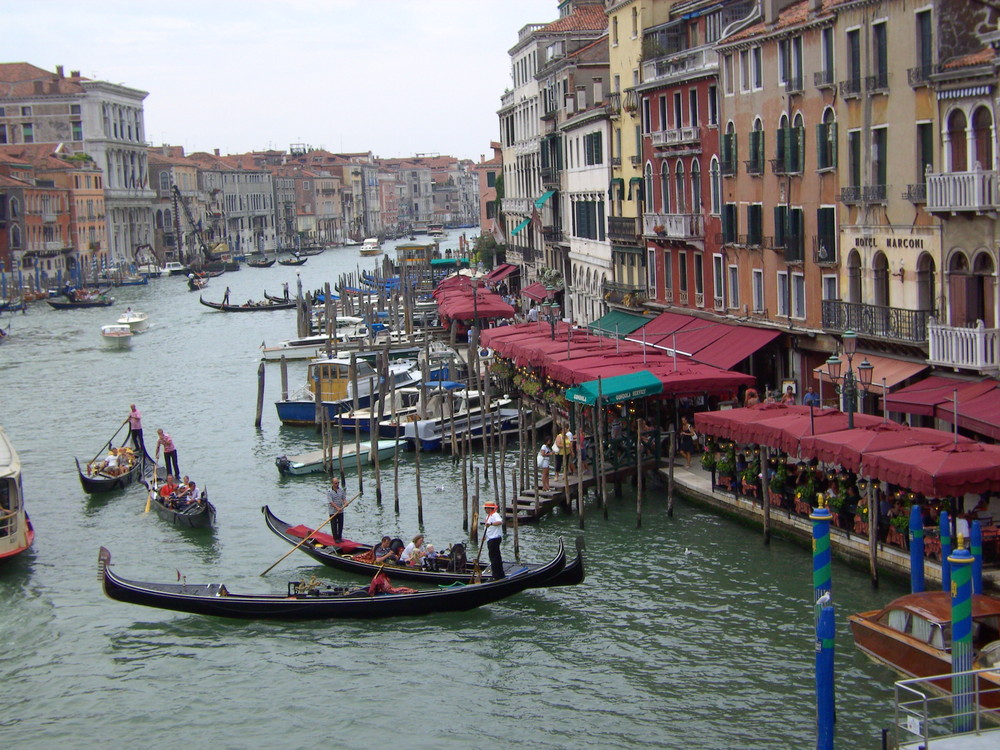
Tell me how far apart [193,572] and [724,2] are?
→ 1555 centimetres

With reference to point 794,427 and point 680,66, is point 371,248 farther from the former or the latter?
point 794,427

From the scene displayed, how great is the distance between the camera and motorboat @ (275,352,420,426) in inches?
1144

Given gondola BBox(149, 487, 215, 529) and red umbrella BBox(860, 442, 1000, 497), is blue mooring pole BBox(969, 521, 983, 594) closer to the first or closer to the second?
red umbrella BBox(860, 442, 1000, 497)

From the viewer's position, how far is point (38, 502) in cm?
2280

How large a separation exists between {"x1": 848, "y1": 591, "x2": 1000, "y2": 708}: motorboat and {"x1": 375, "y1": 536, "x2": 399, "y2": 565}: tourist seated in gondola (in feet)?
19.8

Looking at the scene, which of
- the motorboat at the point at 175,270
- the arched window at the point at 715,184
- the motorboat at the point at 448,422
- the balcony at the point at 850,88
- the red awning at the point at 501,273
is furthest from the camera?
the motorboat at the point at 175,270

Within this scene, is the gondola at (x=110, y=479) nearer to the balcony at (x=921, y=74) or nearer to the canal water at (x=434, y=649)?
the canal water at (x=434, y=649)

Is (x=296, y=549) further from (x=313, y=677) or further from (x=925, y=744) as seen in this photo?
(x=925, y=744)

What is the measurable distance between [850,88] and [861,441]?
675 centimetres

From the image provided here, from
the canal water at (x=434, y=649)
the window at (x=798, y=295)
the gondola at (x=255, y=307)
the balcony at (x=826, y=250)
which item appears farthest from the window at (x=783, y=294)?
the gondola at (x=255, y=307)

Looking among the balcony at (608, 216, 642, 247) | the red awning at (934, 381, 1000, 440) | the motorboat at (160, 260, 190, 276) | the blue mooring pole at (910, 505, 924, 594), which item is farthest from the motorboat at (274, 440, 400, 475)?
the motorboat at (160, 260, 190, 276)

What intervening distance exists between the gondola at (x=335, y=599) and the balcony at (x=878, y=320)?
20.5 ft

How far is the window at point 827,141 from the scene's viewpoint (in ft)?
68.5

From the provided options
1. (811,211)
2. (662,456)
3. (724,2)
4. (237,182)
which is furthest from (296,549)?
(237,182)
